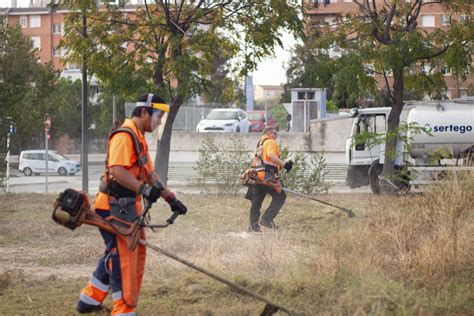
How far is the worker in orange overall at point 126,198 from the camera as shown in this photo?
6.65 m

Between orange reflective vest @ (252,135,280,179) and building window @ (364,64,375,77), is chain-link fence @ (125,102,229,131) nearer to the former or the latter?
building window @ (364,64,375,77)

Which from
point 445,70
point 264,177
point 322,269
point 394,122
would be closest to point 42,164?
point 394,122

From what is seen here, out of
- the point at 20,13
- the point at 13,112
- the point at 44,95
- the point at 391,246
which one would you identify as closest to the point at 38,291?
the point at 391,246

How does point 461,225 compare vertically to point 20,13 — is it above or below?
below

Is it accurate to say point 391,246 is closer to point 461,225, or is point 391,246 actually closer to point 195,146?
point 461,225

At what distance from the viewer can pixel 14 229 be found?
1336 centimetres

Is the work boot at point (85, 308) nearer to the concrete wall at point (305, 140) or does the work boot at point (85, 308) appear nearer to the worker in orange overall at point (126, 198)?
the worker in orange overall at point (126, 198)

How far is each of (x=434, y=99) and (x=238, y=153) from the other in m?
8.36

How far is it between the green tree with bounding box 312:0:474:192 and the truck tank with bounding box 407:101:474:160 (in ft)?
10.4

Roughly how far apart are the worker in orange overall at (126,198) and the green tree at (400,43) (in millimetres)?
10480

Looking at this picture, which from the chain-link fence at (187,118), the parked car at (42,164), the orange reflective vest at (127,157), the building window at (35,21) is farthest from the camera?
the building window at (35,21)

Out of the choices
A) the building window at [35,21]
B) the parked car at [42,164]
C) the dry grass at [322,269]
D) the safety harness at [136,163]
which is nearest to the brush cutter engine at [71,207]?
the safety harness at [136,163]

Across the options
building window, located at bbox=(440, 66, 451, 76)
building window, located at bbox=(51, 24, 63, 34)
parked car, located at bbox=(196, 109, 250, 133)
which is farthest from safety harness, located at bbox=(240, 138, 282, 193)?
building window, located at bbox=(51, 24, 63, 34)

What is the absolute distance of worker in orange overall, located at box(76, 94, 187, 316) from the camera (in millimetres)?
6648
